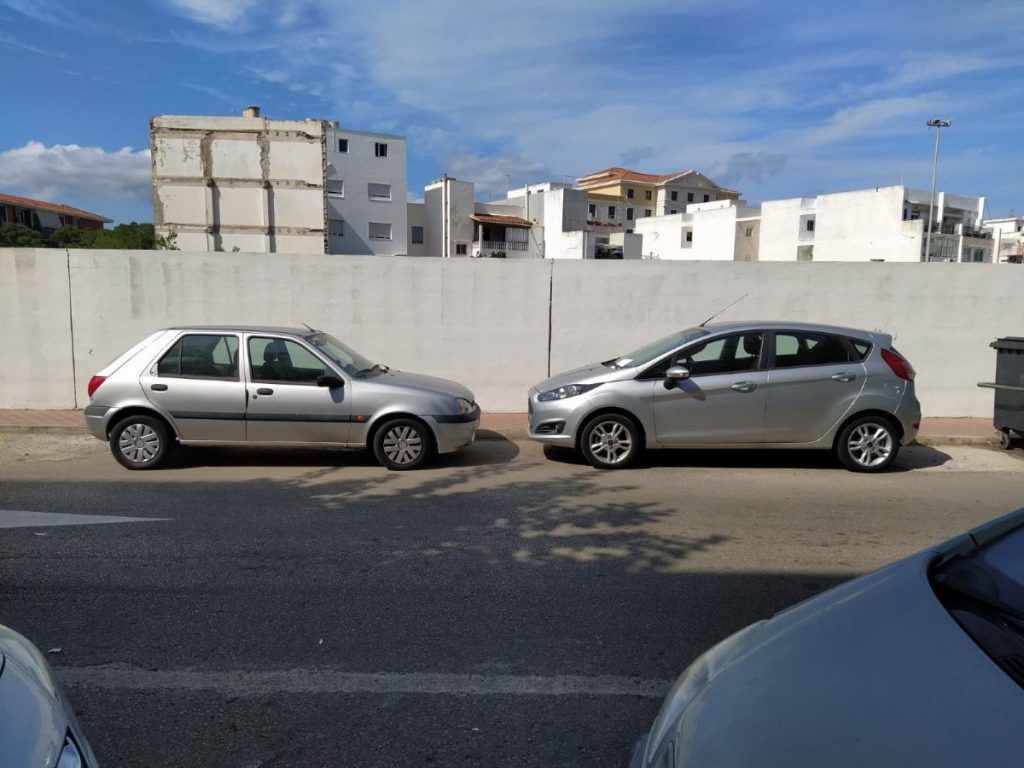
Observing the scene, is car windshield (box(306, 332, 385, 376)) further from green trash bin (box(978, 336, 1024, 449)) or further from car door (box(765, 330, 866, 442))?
green trash bin (box(978, 336, 1024, 449))

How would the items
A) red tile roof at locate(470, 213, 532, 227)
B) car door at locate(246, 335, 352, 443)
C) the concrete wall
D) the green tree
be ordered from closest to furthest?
1. car door at locate(246, 335, 352, 443)
2. the concrete wall
3. the green tree
4. red tile roof at locate(470, 213, 532, 227)

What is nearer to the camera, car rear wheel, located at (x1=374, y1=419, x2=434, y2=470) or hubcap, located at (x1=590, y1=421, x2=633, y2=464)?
car rear wheel, located at (x1=374, y1=419, x2=434, y2=470)

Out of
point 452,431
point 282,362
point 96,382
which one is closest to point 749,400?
point 452,431

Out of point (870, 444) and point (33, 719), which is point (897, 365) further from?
point (33, 719)

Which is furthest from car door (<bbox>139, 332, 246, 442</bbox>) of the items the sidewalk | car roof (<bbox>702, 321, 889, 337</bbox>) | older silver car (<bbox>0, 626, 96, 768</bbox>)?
older silver car (<bbox>0, 626, 96, 768</bbox>)

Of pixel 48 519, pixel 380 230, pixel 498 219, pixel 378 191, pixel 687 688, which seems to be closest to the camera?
pixel 687 688

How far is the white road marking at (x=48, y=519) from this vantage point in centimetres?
588

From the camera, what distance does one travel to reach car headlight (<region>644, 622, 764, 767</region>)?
2.05 metres

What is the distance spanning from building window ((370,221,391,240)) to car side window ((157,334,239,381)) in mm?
66968

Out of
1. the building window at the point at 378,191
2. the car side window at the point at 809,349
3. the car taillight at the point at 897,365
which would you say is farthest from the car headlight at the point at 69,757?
the building window at the point at 378,191

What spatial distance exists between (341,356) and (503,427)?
2.77m

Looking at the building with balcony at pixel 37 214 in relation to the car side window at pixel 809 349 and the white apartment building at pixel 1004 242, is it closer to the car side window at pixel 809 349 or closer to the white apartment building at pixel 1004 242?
the car side window at pixel 809 349

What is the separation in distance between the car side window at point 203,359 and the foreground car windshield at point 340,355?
85 centimetres

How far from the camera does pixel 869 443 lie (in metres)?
8.10
